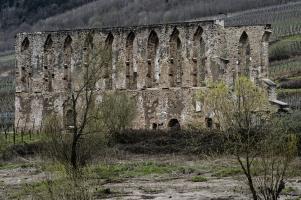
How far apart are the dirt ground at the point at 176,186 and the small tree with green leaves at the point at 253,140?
5.29 feet

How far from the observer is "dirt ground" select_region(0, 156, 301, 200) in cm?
2655

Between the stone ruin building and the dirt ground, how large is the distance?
1181 cm

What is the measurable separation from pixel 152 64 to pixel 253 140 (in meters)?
24.5

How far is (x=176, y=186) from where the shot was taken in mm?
29344

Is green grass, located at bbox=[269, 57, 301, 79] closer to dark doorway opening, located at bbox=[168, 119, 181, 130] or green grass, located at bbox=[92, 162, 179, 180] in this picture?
dark doorway opening, located at bbox=[168, 119, 181, 130]

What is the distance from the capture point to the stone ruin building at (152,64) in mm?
46531

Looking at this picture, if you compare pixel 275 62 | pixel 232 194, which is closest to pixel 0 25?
pixel 275 62

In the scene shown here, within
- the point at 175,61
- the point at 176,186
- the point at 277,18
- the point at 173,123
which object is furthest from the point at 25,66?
the point at 277,18

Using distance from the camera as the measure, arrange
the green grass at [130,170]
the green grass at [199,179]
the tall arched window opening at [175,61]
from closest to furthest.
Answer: the green grass at [199,179] < the green grass at [130,170] < the tall arched window opening at [175,61]

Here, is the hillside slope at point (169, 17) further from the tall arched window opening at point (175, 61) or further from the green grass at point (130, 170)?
the green grass at point (130, 170)

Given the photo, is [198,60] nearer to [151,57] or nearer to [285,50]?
[151,57]

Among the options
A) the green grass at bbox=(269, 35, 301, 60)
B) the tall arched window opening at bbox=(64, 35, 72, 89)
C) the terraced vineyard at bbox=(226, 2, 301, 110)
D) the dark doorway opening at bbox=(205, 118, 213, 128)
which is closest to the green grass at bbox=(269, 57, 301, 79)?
the terraced vineyard at bbox=(226, 2, 301, 110)

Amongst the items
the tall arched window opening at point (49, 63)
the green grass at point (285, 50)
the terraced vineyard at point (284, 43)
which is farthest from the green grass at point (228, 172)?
the green grass at point (285, 50)

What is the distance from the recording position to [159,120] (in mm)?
48188
